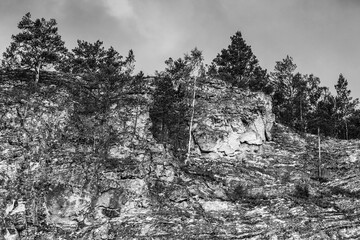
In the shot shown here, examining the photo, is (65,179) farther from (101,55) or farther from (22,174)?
(101,55)

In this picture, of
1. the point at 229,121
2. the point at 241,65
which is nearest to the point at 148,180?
the point at 229,121

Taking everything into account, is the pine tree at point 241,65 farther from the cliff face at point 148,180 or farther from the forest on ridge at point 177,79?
the cliff face at point 148,180

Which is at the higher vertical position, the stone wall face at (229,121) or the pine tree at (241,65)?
the pine tree at (241,65)

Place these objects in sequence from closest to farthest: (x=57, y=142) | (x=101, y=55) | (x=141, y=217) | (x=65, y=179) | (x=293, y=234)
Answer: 1. (x=293, y=234)
2. (x=141, y=217)
3. (x=65, y=179)
4. (x=57, y=142)
5. (x=101, y=55)

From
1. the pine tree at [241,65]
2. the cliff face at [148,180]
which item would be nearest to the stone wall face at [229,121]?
the cliff face at [148,180]

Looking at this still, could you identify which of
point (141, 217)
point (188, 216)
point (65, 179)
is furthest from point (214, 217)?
point (65, 179)

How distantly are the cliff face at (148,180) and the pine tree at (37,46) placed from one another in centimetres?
356

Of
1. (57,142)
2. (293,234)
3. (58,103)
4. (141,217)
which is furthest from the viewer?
(58,103)

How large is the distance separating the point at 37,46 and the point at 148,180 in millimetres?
19729

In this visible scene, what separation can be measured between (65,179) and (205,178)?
1069 cm

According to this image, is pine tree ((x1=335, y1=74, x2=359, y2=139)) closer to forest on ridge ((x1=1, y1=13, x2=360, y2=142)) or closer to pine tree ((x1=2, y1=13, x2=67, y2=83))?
forest on ridge ((x1=1, y1=13, x2=360, y2=142))

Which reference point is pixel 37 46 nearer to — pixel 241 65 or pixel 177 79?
pixel 177 79

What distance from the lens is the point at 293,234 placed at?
24.6 m

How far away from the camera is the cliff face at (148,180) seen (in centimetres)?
2573
